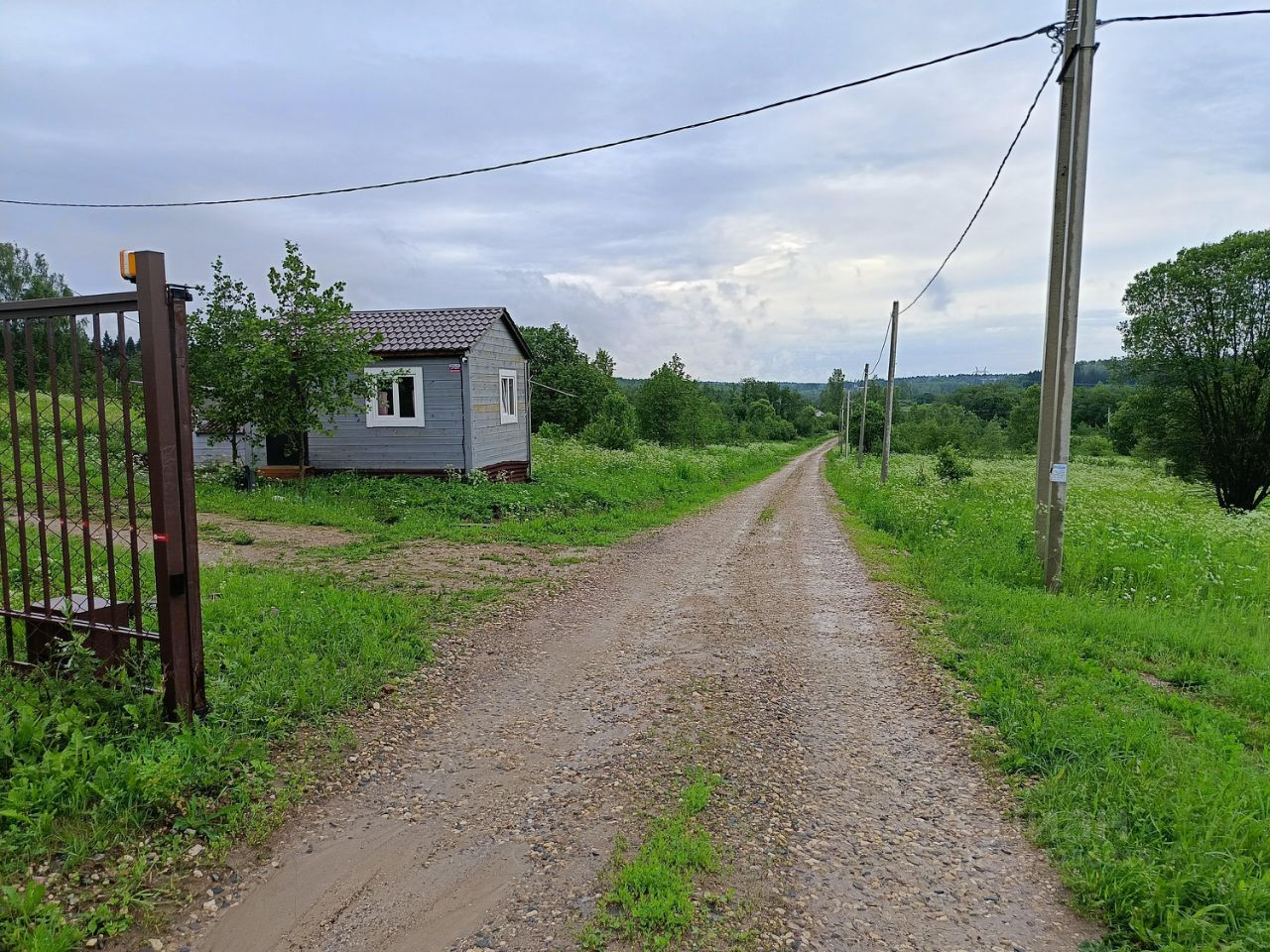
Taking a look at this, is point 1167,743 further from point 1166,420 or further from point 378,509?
point 1166,420

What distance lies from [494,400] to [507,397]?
1070 mm

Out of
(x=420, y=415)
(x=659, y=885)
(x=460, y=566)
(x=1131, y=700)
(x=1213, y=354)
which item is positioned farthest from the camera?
(x=1213, y=354)

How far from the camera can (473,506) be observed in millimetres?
13734

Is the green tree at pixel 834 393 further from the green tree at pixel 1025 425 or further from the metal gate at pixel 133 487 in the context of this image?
the metal gate at pixel 133 487

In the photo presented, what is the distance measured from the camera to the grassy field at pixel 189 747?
2963 mm

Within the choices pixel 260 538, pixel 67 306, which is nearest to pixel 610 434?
pixel 260 538

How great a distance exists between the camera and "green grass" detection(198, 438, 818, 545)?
11.9m

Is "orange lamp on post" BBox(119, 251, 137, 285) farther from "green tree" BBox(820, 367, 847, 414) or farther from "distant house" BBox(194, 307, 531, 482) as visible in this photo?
"green tree" BBox(820, 367, 847, 414)

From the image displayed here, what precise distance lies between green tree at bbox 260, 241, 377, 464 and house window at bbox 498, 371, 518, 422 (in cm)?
441

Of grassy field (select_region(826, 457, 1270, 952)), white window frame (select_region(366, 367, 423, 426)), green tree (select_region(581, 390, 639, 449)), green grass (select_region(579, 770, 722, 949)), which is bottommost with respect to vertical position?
green grass (select_region(579, 770, 722, 949))

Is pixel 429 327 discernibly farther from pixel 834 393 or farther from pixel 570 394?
pixel 834 393

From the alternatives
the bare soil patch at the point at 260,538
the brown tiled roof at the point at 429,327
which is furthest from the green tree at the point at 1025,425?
the bare soil patch at the point at 260,538

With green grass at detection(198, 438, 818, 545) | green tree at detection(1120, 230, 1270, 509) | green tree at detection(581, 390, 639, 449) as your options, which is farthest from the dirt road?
green tree at detection(1120, 230, 1270, 509)

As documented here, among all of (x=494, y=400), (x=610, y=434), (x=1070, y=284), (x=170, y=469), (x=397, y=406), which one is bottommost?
(x=610, y=434)
